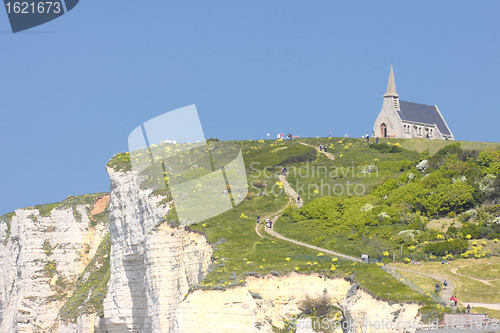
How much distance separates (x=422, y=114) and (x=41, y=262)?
213 ft

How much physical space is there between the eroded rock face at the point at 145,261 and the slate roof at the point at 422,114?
47.8 metres

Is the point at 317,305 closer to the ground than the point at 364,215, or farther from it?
closer to the ground

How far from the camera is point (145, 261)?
6450 cm

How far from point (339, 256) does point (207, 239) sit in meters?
12.0

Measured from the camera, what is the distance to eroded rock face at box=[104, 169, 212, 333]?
60562mm

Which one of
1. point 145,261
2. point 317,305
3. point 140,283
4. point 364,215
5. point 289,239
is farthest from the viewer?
point 140,283

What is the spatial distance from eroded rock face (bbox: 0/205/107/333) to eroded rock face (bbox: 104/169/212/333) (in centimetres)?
2920

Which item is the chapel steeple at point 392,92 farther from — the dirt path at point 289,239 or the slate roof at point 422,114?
the dirt path at point 289,239

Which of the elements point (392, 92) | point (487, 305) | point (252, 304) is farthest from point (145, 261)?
point (392, 92)

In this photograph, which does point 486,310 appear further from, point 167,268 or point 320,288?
point 167,268

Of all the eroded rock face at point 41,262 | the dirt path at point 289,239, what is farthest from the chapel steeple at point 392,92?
the eroded rock face at point 41,262

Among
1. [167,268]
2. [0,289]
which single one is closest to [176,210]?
[167,268]

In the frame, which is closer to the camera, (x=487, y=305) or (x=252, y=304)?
(x=487, y=305)

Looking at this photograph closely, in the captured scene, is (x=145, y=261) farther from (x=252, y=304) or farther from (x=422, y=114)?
(x=422, y=114)
